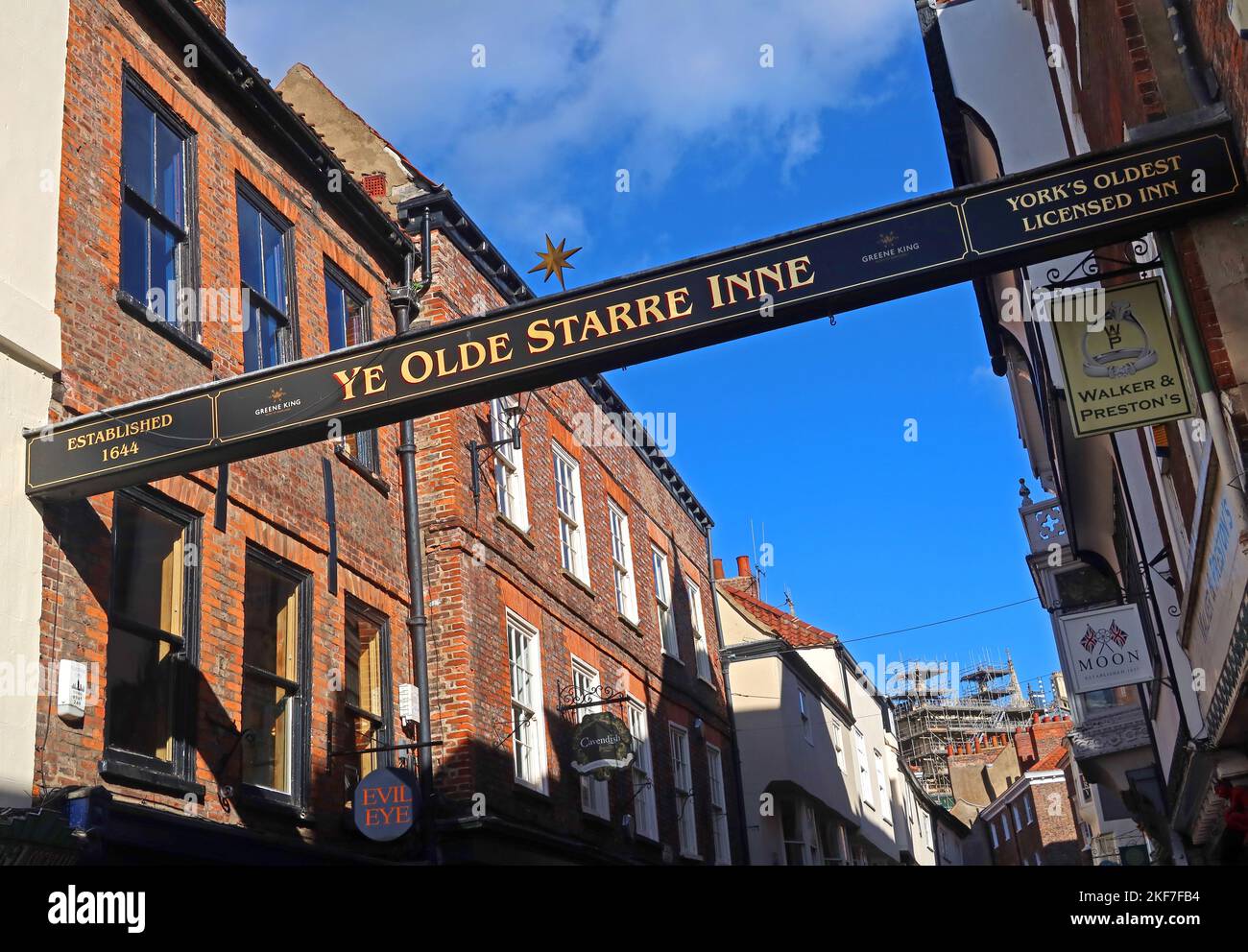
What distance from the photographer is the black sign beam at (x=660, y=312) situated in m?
7.12

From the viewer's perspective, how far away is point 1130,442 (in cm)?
1331

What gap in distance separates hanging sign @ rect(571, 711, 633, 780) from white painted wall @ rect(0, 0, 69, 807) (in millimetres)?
7292

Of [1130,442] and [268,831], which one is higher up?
[1130,442]

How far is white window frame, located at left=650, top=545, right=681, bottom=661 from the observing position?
20703 mm

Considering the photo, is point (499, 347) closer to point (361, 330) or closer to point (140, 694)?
point (140, 694)

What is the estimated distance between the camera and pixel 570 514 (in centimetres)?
1780

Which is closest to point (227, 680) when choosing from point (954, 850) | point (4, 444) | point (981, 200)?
point (4, 444)

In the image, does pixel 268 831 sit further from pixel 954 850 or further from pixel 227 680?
pixel 954 850

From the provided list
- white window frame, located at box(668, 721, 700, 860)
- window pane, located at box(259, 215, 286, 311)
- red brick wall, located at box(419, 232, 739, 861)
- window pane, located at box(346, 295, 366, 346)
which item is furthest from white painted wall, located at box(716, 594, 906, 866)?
window pane, located at box(259, 215, 286, 311)

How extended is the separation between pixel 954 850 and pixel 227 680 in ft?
169

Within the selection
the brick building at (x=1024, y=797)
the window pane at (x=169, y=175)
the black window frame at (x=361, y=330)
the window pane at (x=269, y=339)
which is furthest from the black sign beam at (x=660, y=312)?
the brick building at (x=1024, y=797)

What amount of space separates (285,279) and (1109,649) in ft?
33.9

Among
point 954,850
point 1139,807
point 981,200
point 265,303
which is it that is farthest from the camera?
point 954,850
